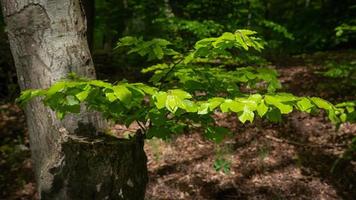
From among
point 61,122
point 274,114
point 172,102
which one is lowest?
point 61,122

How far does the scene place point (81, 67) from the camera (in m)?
2.48

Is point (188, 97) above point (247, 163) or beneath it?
above

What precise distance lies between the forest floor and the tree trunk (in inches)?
132

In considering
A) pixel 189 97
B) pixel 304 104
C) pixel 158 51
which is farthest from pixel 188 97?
pixel 158 51

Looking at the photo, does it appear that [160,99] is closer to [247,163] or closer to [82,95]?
[82,95]

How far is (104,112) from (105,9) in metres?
8.54

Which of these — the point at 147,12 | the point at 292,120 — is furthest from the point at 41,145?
the point at 147,12

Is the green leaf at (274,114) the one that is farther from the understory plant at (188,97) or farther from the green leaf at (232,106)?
the green leaf at (232,106)

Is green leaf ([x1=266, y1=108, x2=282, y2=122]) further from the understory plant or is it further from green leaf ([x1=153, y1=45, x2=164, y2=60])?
green leaf ([x1=153, y1=45, x2=164, y2=60])

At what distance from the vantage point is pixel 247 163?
20.5ft

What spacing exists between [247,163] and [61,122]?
4295mm

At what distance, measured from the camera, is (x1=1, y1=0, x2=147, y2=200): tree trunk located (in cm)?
234

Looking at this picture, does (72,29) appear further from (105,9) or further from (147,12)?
(105,9)

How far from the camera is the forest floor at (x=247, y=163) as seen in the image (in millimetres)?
5598
